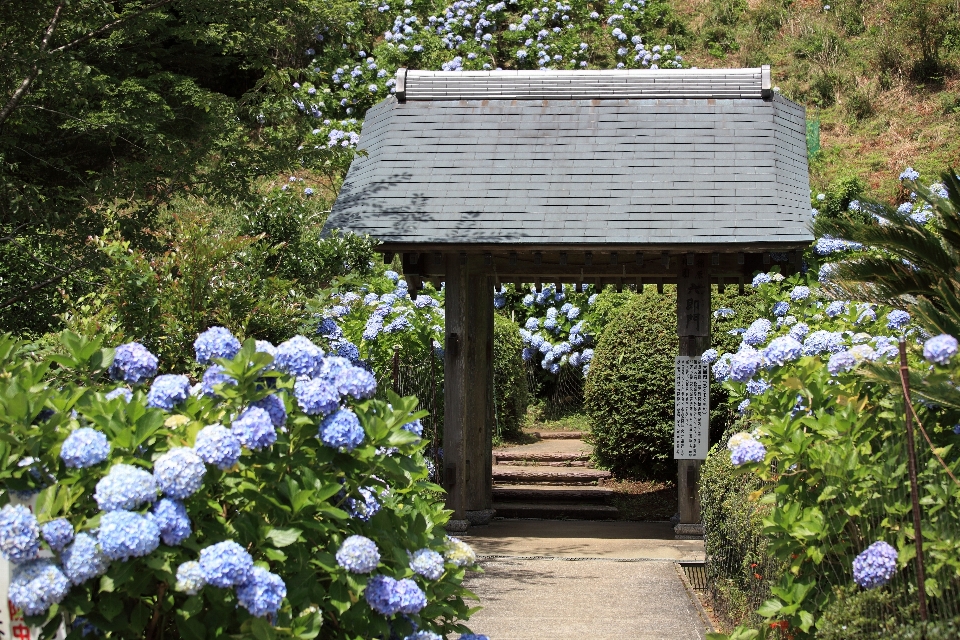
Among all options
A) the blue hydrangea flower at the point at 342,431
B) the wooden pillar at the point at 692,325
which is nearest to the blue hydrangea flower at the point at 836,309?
the wooden pillar at the point at 692,325

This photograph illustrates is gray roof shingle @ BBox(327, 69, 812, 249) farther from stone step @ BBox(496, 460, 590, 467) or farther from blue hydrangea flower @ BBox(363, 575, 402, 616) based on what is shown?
blue hydrangea flower @ BBox(363, 575, 402, 616)

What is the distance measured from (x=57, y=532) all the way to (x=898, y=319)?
4.26 metres

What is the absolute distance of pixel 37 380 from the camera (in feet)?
11.0

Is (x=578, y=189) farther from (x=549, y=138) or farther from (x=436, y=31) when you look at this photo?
(x=436, y=31)

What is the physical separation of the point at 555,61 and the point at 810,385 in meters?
17.1

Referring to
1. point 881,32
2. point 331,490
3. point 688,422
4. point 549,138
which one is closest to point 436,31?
point 881,32

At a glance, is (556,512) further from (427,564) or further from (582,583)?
(427,564)

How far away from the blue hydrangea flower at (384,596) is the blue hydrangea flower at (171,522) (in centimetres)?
62

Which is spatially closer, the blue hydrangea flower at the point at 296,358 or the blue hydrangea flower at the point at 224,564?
the blue hydrangea flower at the point at 224,564

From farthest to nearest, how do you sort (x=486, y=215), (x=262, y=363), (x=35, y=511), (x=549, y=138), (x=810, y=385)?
(x=549, y=138)
(x=486, y=215)
(x=810, y=385)
(x=262, y=363)
(x=35, y=511)

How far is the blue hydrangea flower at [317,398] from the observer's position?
10.2 feet

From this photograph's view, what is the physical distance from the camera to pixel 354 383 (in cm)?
332

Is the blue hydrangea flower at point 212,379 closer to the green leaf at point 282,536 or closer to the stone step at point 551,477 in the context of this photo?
the green leaf at point 282,536

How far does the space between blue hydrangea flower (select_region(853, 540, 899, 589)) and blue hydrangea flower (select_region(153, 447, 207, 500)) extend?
245 centimetres
